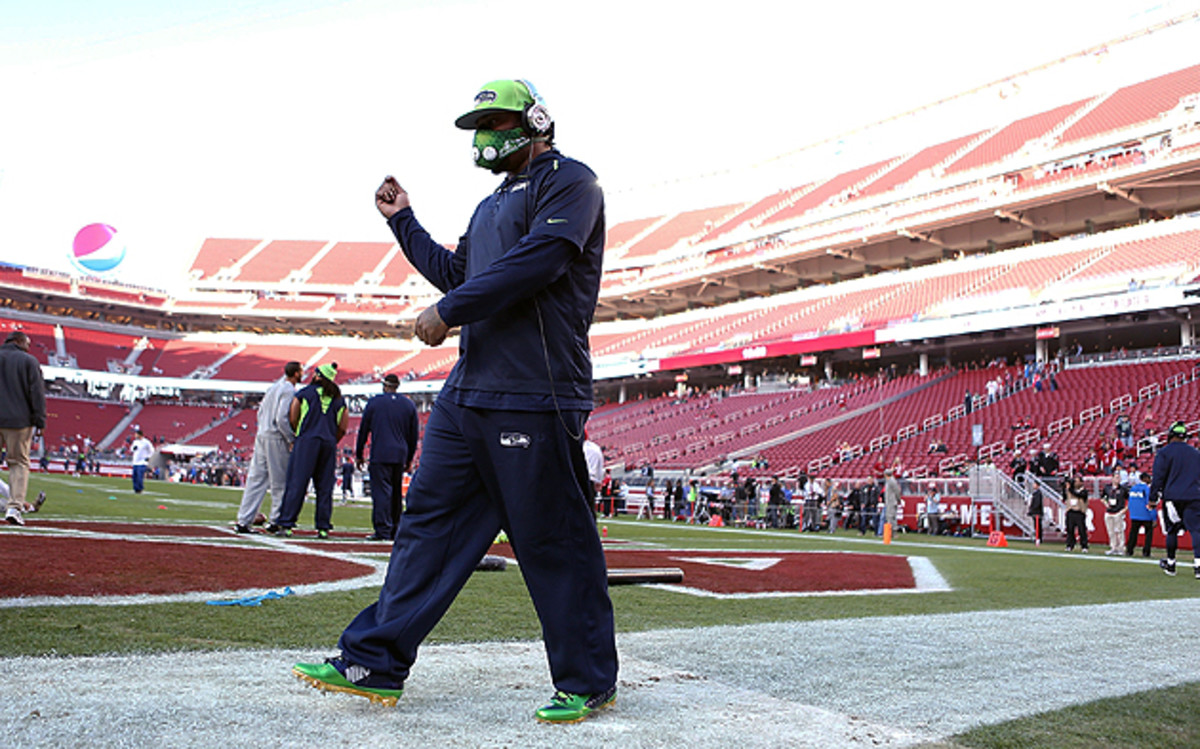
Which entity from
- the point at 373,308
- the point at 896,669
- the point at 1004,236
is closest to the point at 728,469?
the point at 1004,236

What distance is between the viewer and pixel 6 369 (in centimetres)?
864

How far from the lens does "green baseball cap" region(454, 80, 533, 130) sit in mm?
2830

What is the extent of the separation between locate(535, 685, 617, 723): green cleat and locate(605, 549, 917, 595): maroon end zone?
350 cm

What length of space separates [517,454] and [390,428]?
7.41 metres

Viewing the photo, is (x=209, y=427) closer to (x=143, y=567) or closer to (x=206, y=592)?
(x=143, y=567)

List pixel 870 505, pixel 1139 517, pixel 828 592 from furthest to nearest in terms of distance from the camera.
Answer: pixel 870 505, pixel 1139 517, pixel 828 592

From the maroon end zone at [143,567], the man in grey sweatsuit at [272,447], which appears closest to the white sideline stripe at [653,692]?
the maroon end zone at [143,567]

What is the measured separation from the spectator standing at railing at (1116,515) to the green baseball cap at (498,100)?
15141 mm

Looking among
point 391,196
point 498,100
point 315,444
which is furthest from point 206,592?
point 315,444

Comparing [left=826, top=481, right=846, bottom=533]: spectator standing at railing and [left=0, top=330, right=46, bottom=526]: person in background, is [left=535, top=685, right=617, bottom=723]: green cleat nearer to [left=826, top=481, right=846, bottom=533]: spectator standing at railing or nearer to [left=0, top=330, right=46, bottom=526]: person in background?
[left=0, top=330, right=46, bottom=526]: person in background

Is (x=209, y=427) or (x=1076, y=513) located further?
(x=209, y=427)

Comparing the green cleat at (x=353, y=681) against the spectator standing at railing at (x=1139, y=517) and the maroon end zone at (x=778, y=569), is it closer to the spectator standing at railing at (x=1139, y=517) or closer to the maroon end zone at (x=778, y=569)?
the maroon end zone at (x=778, y=569)

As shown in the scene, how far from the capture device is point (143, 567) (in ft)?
18.0

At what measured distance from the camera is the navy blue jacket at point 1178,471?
988 centimetres
